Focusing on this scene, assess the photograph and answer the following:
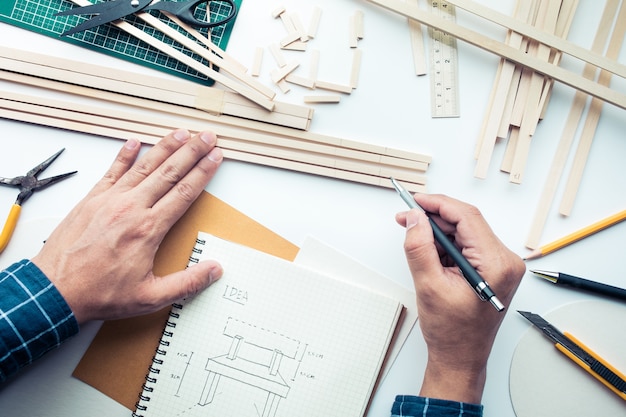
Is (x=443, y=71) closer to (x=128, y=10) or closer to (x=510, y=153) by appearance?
(x=510, y=153)

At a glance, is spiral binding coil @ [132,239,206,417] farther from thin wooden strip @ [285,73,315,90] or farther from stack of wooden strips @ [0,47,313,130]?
thin wooden strip @ [285,73,315,90]

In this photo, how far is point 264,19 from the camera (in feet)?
4.57

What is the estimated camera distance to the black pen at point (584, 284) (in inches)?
52.2

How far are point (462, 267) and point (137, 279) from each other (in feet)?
2.54

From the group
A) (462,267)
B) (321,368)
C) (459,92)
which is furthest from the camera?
(459,92)

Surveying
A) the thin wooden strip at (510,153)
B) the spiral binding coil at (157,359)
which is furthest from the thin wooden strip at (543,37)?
the spiral binding coil at (157,359)

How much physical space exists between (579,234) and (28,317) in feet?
4.58

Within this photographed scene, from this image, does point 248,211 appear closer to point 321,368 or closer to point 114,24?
point 321,368

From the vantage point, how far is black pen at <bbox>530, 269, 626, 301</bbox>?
133cm

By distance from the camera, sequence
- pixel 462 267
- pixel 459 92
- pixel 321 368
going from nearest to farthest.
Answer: pixel 462 267
pixel 321 368
pixel 459 92

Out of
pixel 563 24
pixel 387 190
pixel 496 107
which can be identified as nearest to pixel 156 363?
pixel 387 190

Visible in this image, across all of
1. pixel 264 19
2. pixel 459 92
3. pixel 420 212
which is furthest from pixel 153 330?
pixel 459 92

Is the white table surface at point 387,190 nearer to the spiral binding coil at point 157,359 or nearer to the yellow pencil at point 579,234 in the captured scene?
the yellow pencil at point 579,234

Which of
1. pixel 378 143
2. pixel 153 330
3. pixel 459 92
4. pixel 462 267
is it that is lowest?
pixel 153 330
